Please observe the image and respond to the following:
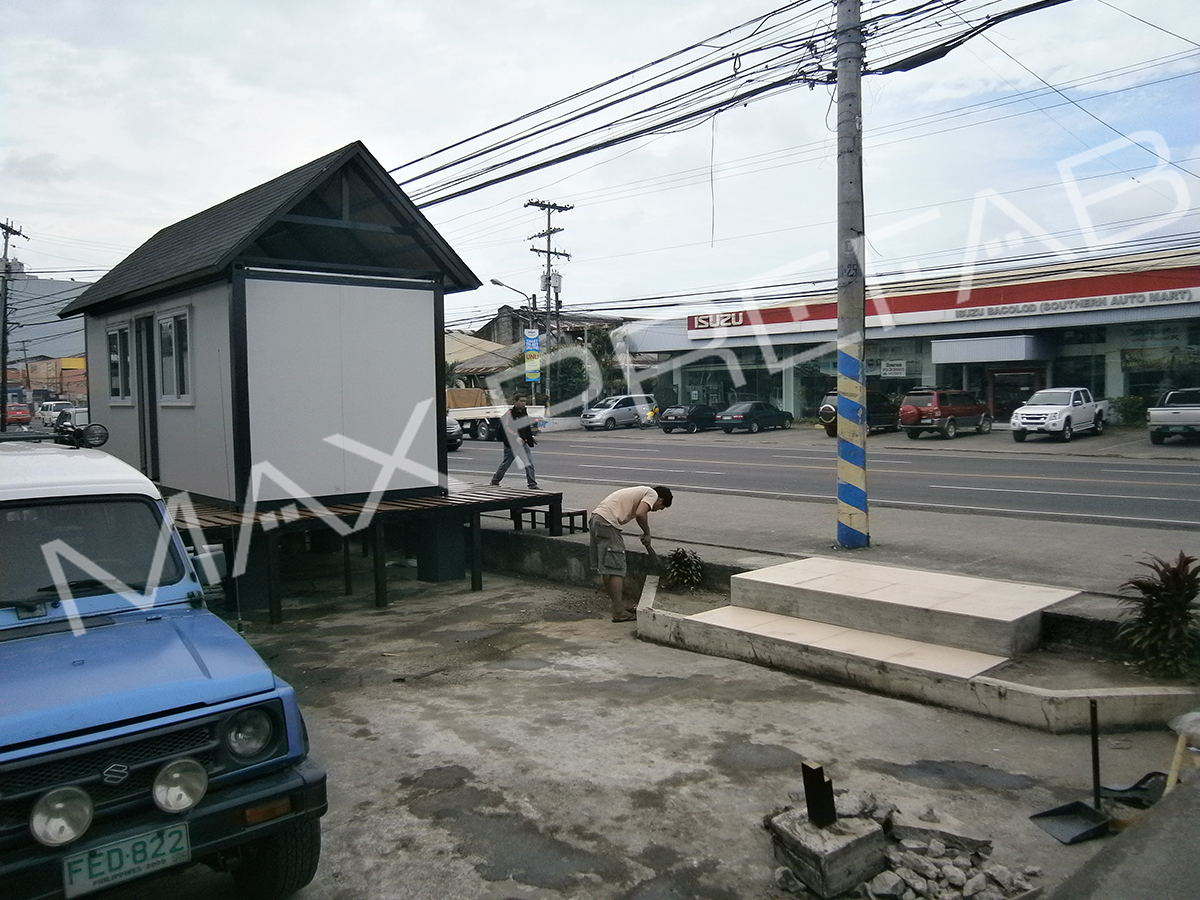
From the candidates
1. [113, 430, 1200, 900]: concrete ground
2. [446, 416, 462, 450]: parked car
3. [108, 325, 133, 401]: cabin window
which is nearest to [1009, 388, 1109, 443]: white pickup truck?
[446, 416, 462, 450]: parked car

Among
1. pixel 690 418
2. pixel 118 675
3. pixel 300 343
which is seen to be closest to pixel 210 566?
pixel 118 675

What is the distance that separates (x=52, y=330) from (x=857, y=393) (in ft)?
336

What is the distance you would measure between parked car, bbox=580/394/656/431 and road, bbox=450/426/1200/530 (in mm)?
8544

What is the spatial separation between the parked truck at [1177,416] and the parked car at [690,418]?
60.4 feet

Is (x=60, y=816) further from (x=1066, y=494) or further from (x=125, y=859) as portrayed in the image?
(x=1066, y=494)

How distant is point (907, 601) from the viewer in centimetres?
743

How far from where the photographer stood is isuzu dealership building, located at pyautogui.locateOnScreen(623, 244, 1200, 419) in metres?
32.1

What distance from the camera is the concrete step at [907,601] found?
6883 millimetres

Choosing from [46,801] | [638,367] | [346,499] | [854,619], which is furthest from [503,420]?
[638,367]

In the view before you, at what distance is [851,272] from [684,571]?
4.01m

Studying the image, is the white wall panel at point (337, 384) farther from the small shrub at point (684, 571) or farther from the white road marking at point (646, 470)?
the white road marking at point (646, 470)

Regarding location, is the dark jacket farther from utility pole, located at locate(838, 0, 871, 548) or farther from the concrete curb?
utility pole, located at locate(838, 0, 871, 548)

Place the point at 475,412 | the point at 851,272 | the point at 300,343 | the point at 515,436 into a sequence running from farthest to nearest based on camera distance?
the point at 475,412 → the point at 515,436 → the point at 851,272 → the point at 300,343

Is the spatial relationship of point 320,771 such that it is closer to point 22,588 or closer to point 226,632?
point 226,632
